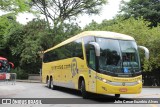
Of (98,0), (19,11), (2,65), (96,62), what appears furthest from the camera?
(98,0)

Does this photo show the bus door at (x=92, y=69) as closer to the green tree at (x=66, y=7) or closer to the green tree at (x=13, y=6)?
the green tree at (x=13, y=6)

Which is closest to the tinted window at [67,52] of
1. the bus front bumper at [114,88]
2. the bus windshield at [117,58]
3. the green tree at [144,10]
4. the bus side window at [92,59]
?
the bus side window at [92,59]

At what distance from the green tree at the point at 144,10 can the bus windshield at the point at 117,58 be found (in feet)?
116

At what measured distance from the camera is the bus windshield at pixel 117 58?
52.7 ft

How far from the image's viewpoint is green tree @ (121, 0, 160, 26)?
51250 mm

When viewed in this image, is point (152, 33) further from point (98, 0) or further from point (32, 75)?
point (32, 75)

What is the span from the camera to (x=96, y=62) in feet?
53.5

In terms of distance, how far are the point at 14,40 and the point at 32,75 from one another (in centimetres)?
668

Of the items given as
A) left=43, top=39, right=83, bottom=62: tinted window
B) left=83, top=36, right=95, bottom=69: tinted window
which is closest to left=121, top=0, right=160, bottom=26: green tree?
left=43, top=39, right=83, bottom=62: tinted window

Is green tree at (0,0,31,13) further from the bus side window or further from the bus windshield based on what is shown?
the bus windshield

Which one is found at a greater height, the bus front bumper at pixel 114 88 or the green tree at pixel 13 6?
the green tree at pixel 13 6

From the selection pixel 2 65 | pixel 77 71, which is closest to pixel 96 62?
pixel 77 71

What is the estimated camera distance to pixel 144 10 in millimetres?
51562

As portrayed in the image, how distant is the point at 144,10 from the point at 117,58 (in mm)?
36723
